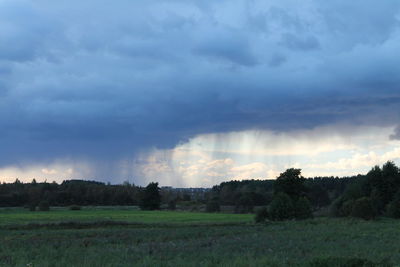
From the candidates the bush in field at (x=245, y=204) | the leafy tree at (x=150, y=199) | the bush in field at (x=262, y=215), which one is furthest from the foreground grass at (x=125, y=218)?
the leafy tree at (x=150, y=199)

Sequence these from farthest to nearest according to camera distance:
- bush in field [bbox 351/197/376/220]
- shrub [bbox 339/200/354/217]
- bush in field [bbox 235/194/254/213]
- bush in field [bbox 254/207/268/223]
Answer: bush in field [bbox 235/194/254/213], shrub [bbox 339/200/354/217], bush in field [bbox 254/207/268/223], bush in field [bbox 351/197/376/220]

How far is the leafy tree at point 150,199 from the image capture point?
13312 centimetres

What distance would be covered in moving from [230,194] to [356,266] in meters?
143

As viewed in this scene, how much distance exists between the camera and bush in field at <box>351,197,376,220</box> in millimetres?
70688

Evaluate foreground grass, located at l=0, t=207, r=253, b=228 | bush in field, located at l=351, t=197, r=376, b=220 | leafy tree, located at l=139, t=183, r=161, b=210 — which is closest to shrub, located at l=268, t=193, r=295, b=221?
foreground grass, located at l=0, t=207, r=253, b=228

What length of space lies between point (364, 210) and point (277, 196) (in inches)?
492

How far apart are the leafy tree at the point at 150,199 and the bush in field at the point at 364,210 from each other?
69.0 m

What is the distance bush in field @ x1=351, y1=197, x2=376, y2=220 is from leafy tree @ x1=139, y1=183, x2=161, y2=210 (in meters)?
69.0

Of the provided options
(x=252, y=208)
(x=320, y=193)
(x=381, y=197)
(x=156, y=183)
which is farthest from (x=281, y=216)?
(x=320, y=193)

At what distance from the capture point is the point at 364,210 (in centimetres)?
7144

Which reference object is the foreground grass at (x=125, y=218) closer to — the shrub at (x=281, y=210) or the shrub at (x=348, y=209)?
the shrub at (x=281, y=210)

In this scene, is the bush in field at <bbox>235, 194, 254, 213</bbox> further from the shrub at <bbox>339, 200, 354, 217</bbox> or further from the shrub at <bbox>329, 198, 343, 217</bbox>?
the shrub at <bbox>339, 200, 354, 217</bbox>

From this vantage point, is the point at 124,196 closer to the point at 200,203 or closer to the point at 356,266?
the point at 200,203

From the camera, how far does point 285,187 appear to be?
8319 centimetres
